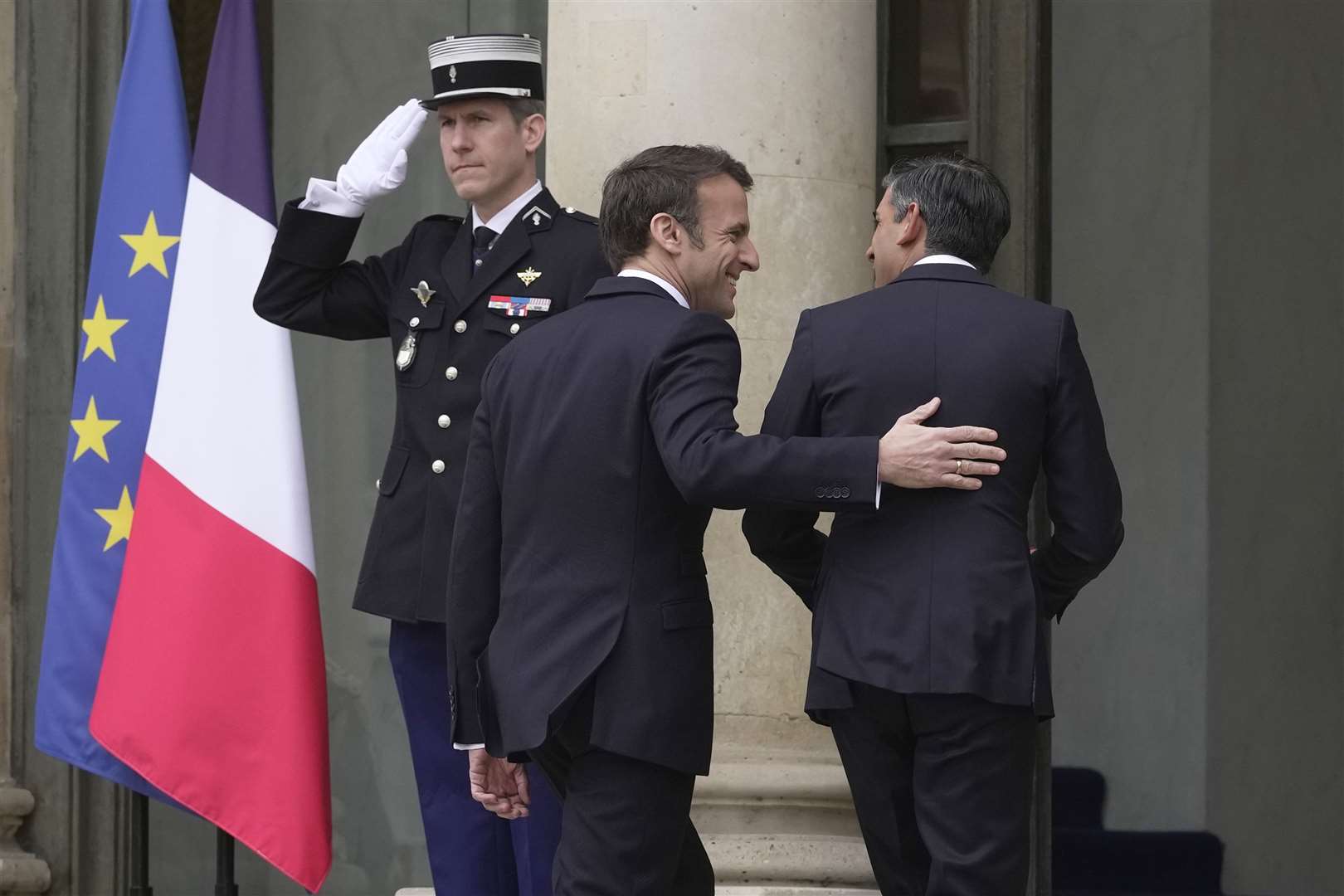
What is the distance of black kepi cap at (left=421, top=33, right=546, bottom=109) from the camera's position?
4246mm

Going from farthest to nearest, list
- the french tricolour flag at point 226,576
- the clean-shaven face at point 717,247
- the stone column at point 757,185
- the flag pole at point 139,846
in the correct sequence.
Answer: the flag pole at point 139,846 → the french tricolour flag at point 226,576 → the stone column at point 757,185 → the clean-shaven face at point 717,247

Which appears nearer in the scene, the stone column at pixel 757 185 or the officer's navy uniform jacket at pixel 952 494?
the officer's navy uniform jacket at pixel 952 494

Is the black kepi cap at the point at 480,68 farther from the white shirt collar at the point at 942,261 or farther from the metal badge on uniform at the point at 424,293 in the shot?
the white shirt collar at the point at 942,261

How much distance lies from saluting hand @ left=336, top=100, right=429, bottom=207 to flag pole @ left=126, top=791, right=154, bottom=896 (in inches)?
68.8

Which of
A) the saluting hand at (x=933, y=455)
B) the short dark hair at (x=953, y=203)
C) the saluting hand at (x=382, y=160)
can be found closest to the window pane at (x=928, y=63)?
the saluting hand at (x=382, y=160)

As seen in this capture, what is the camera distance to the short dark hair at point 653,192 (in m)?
3.62

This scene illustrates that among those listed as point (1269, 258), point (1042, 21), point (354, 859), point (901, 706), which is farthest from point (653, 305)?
point (1269, 258)

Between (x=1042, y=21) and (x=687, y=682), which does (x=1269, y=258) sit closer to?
(x=1042, y=21)

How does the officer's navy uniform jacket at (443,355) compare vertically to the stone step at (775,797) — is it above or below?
above

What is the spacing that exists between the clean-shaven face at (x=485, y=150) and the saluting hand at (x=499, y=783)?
112 cm

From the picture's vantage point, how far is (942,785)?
3.54 metres

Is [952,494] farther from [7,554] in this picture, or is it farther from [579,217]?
[7,554]

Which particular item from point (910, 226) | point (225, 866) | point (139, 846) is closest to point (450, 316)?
point (910, 226)

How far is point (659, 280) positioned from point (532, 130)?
0.81 metres
